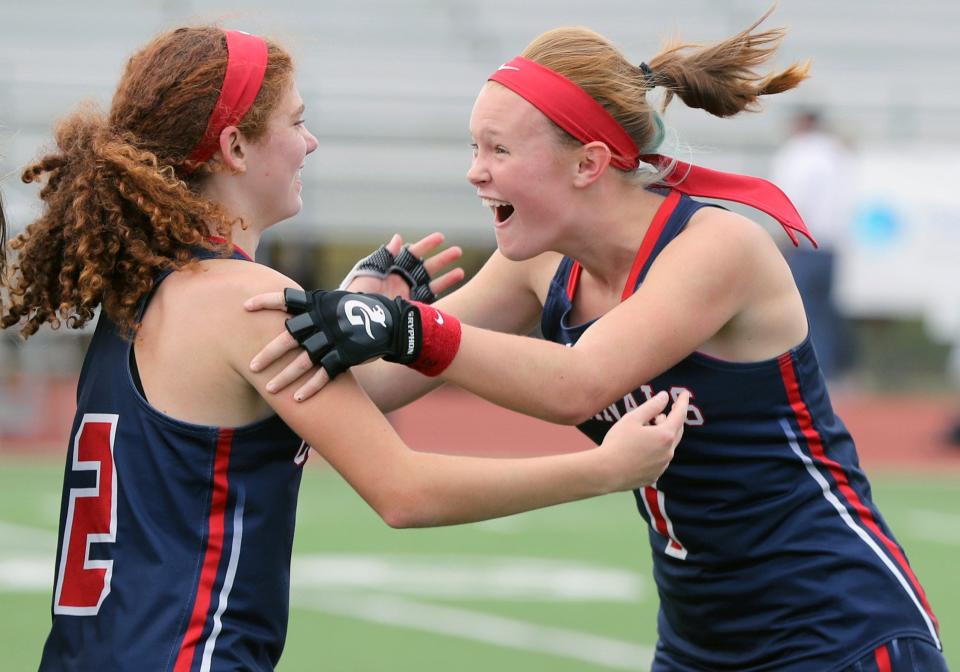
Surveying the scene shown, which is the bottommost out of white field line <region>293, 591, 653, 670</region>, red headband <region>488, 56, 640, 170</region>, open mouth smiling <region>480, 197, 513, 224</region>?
white field line <region>293, 591, 653, 670</region>

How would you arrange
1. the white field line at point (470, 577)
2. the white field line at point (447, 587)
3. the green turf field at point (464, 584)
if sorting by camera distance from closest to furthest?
the green turf field at point (464, 584) < the white field line at point (447, 587) < the white field line at point (470, 577)

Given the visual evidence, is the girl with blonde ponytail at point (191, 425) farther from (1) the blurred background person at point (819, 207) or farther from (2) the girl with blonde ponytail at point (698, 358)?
(1) the blurred background person at point (819, 207)

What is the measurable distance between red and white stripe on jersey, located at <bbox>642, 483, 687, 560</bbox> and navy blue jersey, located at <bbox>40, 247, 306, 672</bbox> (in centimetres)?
83

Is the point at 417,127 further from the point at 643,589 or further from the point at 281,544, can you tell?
the point at 281,544

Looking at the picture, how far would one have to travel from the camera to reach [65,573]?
2.60 m

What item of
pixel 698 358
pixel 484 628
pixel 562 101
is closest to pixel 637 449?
pixel 698 358

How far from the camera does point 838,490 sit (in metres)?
3.02

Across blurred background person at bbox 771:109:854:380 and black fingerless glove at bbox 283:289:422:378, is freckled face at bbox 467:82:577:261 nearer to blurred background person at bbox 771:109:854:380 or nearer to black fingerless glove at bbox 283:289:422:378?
black fingerless glove at bbox 283:289:422:378

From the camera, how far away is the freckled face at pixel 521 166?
119 inches

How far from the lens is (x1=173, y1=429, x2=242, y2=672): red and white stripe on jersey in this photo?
251cm

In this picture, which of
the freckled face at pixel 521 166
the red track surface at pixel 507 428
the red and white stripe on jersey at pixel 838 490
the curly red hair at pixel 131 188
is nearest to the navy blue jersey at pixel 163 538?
the curly red hair at pixel 131 188

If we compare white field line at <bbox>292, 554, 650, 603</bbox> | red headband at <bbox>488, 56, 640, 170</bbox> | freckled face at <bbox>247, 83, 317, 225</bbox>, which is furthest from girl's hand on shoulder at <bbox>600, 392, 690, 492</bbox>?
white field line at <bbox>292, 554, 650, 603</bbox>

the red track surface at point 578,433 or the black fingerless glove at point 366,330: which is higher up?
the black fingerless glove at point 366,330

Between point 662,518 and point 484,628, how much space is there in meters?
2.94
